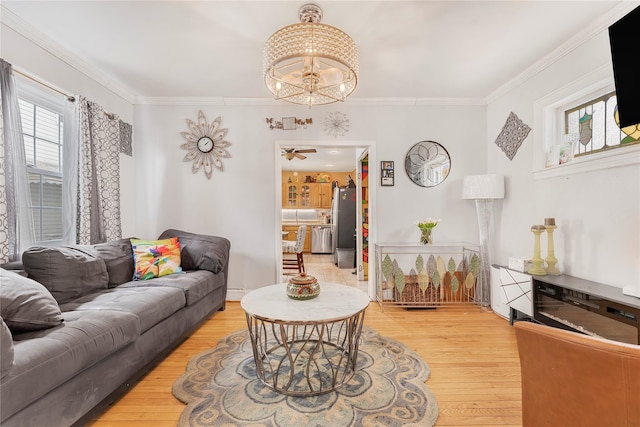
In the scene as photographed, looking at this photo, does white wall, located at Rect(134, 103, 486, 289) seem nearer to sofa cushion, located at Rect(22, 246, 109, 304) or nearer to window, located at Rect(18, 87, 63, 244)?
window, located at Rect(18, 87, 63, 244)

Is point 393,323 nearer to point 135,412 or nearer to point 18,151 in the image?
point 135,412

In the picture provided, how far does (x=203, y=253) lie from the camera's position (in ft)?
10.2

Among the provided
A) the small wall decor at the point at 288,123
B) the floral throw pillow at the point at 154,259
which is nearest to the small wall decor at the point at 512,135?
the small wall decor at the point at 288,123

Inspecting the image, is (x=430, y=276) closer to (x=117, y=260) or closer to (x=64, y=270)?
(x=117, y=260)

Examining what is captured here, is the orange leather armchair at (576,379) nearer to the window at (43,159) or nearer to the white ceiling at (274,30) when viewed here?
the white ceiling at (274,30)

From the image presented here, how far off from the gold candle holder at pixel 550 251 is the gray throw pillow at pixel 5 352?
11.7ft

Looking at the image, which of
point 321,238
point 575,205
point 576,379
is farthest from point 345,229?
point 576,379

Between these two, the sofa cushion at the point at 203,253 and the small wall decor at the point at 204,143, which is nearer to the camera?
the sofa cushion at the point at 203,253

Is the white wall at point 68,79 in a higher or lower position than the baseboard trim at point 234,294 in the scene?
higher

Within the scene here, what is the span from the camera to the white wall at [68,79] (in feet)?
7.15

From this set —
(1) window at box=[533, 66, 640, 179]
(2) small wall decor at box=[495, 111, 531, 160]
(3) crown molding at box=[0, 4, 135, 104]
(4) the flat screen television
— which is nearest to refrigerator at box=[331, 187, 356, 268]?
(2) small wall decor at box=[495, 111, 531, 160]

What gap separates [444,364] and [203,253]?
247 cm

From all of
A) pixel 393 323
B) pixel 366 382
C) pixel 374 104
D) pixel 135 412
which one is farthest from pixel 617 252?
pixel 135 412

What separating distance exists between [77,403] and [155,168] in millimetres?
2874
